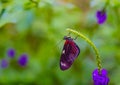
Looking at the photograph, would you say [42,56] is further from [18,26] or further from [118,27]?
[118,27]

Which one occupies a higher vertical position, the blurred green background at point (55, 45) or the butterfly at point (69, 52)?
the blurred green background at point (55, 45)

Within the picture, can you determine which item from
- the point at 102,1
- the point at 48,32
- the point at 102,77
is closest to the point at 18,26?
the point at 48,32

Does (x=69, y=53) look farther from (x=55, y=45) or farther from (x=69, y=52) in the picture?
(x=55, y=45)

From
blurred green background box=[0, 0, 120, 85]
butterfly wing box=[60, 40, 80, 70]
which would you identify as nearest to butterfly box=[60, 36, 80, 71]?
butterfly wing box=[60, 40, 80, 70]

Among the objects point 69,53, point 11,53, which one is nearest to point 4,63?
point 11,53

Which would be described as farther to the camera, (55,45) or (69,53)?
(55,45)

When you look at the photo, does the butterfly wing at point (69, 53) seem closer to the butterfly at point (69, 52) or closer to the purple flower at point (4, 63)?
the butterfly at point (69, 52)

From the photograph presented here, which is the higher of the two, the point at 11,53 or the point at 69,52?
the point at 11,53

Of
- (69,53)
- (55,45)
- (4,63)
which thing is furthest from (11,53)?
(69,53)

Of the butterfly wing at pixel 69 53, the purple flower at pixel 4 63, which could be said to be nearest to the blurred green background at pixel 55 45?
the purple flower at pixel 4 63
